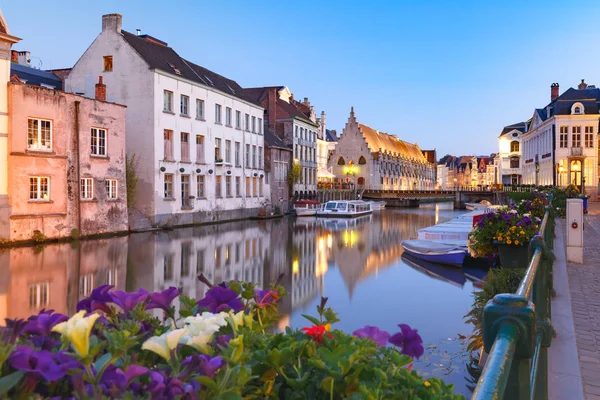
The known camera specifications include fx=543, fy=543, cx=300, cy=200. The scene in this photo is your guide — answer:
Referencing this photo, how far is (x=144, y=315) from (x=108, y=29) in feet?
114

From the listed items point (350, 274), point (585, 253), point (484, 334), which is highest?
point (484, 334)

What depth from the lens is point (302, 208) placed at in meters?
53.0

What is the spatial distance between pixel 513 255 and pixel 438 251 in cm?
739

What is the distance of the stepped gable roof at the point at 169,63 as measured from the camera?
33750 millimetres

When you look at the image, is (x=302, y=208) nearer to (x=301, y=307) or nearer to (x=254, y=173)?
(x=254, y=173)

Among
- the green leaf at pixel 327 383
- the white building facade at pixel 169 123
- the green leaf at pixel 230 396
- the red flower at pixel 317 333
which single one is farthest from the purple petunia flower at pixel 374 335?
the white building facade at pixel 169 123

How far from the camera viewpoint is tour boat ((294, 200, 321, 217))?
52.5 metres

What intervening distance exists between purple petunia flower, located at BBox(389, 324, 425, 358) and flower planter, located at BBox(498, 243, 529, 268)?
11.6 meters

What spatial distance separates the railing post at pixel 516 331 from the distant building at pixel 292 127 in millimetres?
54081

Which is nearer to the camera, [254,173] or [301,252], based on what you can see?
[301,252]

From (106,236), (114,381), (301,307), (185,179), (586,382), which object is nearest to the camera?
(114,381)

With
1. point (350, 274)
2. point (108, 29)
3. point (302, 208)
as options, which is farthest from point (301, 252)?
point (302, 208)

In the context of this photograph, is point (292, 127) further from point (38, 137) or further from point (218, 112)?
point (38, 137)

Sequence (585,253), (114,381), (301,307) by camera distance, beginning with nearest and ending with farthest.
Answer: (114,381)
(301,307)
(585,253)
